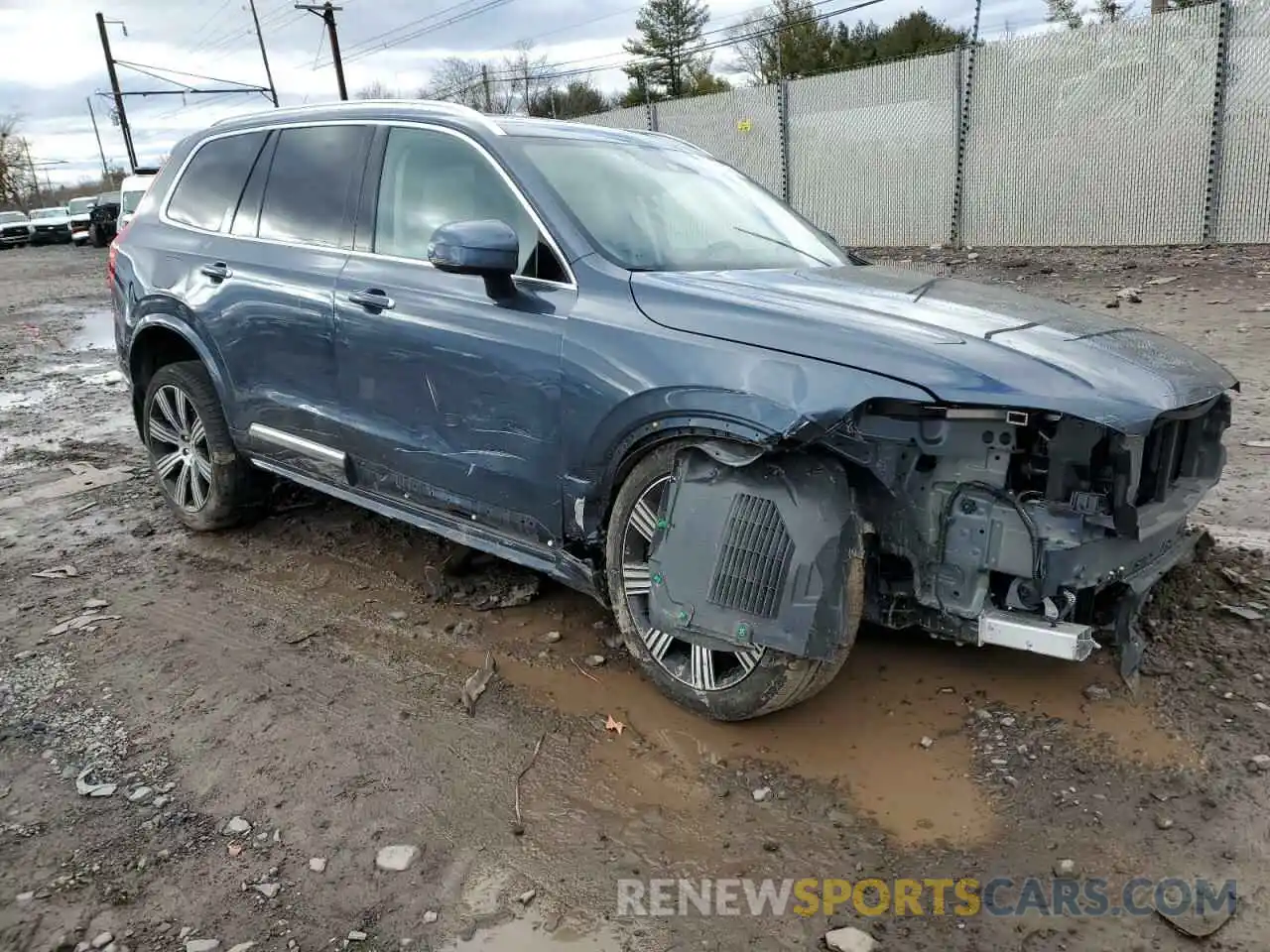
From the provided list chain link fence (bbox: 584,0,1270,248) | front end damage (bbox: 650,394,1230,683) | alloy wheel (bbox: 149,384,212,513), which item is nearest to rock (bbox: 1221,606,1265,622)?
front end damage (bbox: 650,394,1230,683)

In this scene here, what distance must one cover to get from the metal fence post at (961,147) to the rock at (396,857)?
13425mm

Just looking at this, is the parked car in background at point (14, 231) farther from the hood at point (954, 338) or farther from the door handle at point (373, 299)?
the hood at point (954, 338)

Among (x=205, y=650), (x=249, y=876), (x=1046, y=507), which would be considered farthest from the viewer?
(x=205, y=650)

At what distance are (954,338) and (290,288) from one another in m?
2.80

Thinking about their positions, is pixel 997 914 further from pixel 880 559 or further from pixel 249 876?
pixel 249 876

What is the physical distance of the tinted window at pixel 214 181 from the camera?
4648mm

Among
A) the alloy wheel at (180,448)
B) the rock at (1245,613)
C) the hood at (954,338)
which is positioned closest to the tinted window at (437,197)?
the hood at (954,338)

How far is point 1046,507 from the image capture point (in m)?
2.73

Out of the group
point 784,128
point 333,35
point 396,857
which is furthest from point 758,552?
point 333,35

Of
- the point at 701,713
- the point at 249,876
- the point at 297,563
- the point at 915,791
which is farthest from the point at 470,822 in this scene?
the point at 297,563

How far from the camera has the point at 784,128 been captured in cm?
1620

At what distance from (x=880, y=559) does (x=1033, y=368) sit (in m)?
0.74

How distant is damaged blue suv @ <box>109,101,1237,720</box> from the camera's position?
2721mm

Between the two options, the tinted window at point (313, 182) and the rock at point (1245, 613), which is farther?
the tinted window at point (313, 182)
